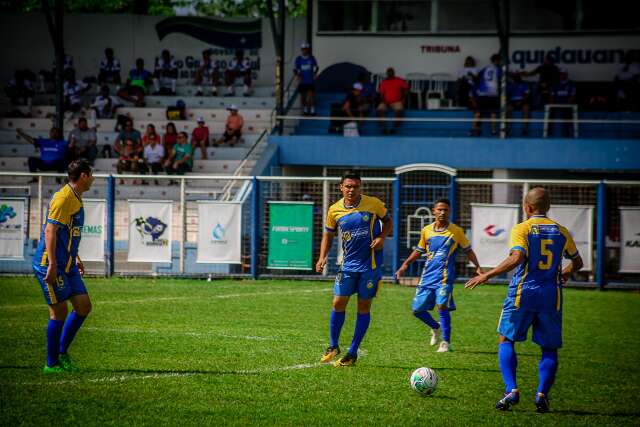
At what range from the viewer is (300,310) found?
16.0 m

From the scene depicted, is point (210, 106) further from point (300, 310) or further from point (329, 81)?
point (300, 310)

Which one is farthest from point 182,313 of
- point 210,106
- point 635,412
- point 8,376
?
point 210,106

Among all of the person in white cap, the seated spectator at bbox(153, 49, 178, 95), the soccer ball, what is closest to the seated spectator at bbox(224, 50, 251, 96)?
the seated spectator at bbox(153, 49, 178, 95)

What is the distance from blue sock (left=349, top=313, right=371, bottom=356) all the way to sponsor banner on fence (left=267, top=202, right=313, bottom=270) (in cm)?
1022

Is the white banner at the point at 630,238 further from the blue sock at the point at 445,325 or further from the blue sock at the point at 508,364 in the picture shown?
the blue sock at the point at 508,364

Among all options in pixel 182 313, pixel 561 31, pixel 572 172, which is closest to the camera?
pixel 182 313

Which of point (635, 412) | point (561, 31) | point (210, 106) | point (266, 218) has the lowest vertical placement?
point (635, 412)

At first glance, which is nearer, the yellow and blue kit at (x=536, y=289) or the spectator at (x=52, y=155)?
the yellow and blue kit at (x=536, y=289)

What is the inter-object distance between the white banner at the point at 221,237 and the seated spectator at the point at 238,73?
1013 centimetres

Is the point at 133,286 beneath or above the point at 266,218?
beneath

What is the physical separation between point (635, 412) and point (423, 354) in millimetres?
3467

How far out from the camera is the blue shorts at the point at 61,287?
9.70 metres

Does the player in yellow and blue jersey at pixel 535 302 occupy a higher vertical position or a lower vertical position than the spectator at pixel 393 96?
lower

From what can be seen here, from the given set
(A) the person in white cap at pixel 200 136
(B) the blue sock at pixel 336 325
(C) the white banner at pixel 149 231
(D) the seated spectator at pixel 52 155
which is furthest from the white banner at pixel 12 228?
(B) the blue sock at pixel 336 325
